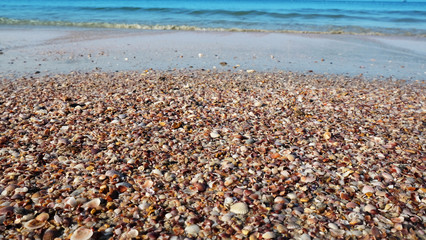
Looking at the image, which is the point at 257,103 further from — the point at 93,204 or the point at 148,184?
the point at 93,204

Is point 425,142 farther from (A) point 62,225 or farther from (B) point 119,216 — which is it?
(A) point 62,225

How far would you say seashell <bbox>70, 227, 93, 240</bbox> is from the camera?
2725mm

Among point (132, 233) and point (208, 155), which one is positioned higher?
point (208, 155)

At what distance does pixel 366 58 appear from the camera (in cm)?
1154

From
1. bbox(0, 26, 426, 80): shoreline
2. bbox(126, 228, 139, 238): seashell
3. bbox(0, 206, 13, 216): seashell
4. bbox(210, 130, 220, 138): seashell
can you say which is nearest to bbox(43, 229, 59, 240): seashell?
bbox(0, 206, 13, 216): seashell

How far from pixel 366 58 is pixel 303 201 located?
986 centimetres

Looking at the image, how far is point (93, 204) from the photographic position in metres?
3.13

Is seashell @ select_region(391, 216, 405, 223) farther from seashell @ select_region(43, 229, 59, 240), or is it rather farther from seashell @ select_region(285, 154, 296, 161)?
seashell @ select_region(43, 229, 59, 240)

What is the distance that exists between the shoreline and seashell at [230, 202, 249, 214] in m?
6.55

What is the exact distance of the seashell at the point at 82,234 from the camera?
272 cm

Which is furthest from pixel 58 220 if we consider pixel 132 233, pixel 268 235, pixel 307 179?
pixel 307 179

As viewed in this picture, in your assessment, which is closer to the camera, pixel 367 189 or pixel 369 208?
pixel 369 208

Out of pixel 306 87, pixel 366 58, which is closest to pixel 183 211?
pixel 306 87

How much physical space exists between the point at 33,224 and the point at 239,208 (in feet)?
6.02
